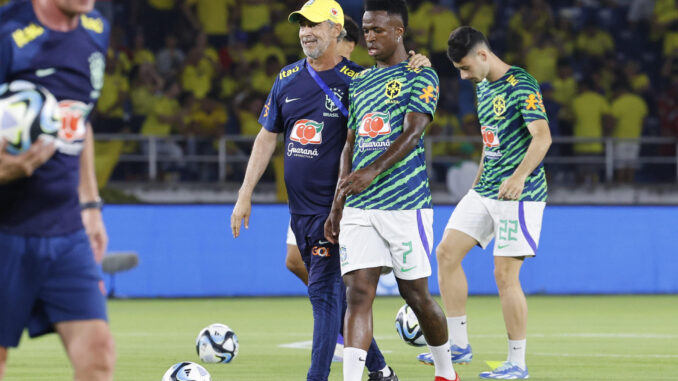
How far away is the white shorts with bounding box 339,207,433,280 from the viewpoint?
7039mm

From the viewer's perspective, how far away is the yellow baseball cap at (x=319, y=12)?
289 inches

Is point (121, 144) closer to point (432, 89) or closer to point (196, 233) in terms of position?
point (196, 233)

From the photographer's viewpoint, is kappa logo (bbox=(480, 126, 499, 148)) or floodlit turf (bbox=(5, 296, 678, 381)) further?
kappa logo (bbox=(480, 126, 499, 148))

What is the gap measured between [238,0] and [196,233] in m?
6.60

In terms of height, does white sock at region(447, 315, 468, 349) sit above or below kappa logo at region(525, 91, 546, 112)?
below

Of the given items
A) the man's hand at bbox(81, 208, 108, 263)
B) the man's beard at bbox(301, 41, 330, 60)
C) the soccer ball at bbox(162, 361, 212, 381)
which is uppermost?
the man's beard at bbox(301, 41, 330, 60)

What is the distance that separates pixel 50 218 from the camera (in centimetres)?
478

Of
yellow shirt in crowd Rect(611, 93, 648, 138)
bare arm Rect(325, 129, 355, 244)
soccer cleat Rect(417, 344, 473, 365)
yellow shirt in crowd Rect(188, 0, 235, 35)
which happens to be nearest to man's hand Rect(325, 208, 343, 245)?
bare arm Rect(325, 129, 355, 244)

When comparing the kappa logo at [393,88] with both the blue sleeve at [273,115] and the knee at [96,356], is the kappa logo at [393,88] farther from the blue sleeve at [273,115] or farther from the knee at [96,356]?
the knee at [96,356]

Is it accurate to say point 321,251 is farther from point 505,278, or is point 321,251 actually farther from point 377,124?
point 505,278

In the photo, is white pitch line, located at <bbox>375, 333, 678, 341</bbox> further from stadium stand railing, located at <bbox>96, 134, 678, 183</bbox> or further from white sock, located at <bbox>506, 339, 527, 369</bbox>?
stadium stand railing, located at <bbox>96, 134, 678, 183</bbox>

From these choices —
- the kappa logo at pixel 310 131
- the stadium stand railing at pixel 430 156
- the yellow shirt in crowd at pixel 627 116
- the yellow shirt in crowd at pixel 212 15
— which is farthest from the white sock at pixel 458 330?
the yellow shirt in crowd at pixel 212 15

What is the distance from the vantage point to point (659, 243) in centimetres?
1827

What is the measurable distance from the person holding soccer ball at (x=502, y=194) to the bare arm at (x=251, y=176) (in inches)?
72.1
